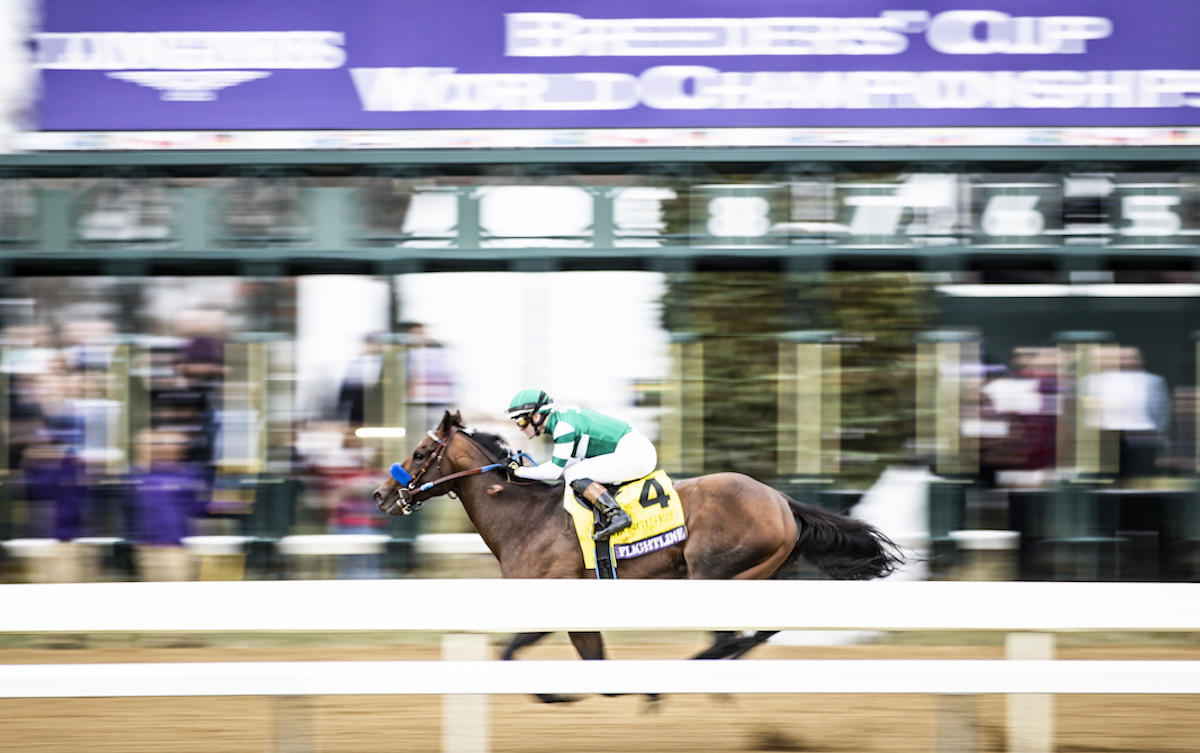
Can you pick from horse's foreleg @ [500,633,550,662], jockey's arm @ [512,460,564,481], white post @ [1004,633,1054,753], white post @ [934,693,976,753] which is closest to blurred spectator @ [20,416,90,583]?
jockey's arm @ [512,460,564,481]

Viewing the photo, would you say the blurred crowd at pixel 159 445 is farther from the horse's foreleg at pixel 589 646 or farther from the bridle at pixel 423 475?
the horse's foreleg at pixel 589 646

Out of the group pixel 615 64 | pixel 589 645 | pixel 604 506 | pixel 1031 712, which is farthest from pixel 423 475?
pixel 615 64

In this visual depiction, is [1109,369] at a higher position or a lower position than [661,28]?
lower

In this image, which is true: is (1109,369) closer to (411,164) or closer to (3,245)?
(411,164)

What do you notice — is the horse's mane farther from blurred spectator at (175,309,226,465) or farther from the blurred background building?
blurred spectator at (175,309,226,465)

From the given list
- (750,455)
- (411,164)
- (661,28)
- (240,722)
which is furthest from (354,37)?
(240,722)

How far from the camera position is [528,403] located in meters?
5.36

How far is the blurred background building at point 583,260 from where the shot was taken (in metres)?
7.32

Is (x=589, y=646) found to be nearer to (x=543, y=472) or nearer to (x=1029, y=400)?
(x=543, y=472)

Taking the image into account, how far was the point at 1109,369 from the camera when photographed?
286 inches

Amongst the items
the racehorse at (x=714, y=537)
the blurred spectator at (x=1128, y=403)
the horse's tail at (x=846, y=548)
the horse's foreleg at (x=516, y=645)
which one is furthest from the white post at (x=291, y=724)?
the blurred spectator at (x=1128, y=403)

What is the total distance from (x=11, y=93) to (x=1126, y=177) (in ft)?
22.1

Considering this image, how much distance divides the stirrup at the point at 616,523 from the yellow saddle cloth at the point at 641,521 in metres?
0.05

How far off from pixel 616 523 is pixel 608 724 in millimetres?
812
